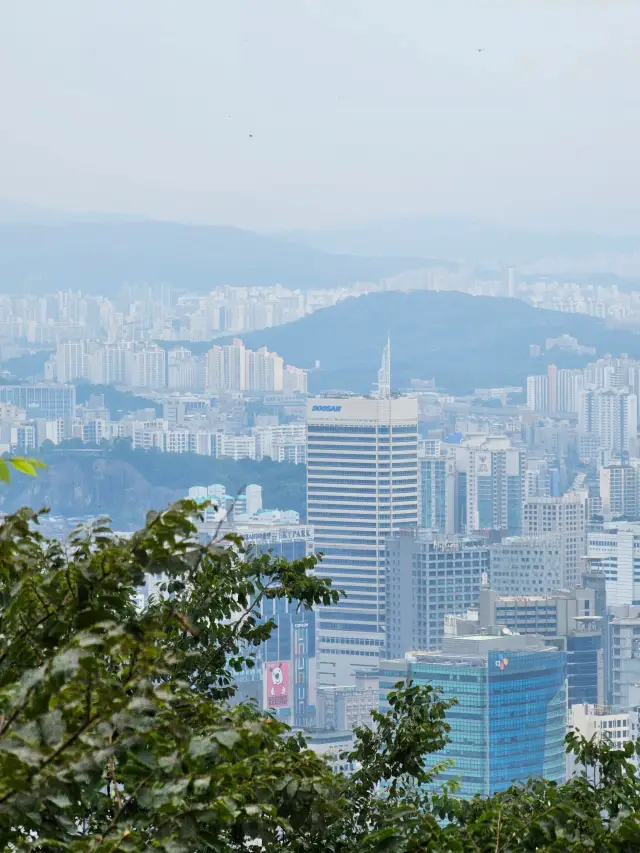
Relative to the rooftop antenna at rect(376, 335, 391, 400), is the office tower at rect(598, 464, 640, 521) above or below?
below

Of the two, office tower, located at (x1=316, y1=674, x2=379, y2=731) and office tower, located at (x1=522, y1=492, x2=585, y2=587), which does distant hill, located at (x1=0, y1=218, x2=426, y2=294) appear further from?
office tower, located at (x1=316, y1=674, x2=379, y2=731)

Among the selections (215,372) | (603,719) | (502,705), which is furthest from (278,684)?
(215,372)

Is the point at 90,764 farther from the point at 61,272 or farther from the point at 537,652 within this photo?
the point at 61,272

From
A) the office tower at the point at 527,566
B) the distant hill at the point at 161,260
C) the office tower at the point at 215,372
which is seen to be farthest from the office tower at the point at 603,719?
the distant hill at the point at 161,260

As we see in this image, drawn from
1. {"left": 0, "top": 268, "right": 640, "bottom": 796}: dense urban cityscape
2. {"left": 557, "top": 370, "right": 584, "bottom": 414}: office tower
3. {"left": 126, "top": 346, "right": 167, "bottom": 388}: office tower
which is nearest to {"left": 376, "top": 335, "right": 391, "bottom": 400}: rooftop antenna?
{"left": 0, "top": 268, "right": 640, "bottom": 796}: dense urban cityscape

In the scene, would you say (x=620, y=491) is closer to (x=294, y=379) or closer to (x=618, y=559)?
(x=618, y=559)

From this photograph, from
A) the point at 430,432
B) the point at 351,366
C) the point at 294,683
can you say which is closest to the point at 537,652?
the point at 294,683
